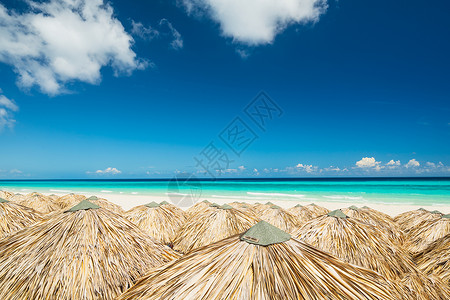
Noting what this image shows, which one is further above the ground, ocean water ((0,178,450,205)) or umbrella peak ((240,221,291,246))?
umbrella peak ((240,221,291,246))

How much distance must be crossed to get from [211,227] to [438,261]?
12.1 ft

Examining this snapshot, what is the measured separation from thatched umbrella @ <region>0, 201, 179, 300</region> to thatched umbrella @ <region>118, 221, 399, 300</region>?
971mm

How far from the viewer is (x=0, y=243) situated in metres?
2.84

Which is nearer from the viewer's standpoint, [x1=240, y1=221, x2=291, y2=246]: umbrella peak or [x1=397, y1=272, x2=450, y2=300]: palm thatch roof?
[x1=240, y1=221, x2=291, y2=246]: umbrella peak

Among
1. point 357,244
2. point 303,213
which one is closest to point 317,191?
point 303,213

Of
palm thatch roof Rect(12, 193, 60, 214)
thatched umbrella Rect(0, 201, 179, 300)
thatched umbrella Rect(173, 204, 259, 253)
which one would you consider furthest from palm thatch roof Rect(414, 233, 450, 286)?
palm thatch roof Rect(12, 193, 60, 214)

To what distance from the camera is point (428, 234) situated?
5285 mm

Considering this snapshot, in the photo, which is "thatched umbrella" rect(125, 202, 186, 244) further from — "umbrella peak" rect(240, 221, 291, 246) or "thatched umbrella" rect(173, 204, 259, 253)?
"umbrella peak" rect(240, 221, 291, 246)

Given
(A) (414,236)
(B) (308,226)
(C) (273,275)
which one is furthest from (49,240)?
(A) (414,236)

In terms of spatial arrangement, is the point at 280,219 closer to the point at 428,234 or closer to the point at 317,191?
the point at 428,234

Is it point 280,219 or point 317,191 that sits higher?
point 280,219

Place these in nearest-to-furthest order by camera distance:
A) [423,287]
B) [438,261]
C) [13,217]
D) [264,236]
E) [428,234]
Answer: [264,236] → [423,287] → [438,261] → [13,217] → [428,234]

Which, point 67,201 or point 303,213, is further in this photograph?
point 67,201

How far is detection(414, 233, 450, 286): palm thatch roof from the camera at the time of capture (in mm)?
3323
